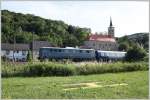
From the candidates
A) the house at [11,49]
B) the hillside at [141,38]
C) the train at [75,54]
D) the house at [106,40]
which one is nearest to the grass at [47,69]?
the house at [11,49]

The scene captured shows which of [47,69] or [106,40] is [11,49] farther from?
[106,40]

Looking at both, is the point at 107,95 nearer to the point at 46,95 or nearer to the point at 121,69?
the point at 46,95

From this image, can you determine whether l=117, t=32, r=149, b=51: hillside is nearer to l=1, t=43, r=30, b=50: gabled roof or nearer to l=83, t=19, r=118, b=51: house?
l=83, t=19, r=118, b=51: house

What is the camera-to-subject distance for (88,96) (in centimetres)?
372

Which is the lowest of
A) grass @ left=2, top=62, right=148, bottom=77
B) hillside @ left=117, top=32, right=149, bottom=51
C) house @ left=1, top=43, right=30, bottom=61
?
grass @ left=2, top=62, right=148, bottom=77

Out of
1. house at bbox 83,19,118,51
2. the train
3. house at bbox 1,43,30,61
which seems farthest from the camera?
the train

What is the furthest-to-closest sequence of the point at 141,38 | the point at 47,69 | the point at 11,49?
the point at 11,49 < the point at 47,69 < the point at 141,38

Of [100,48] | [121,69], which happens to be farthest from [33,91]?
[100,48]

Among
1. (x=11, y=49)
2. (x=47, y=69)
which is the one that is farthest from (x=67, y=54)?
(x=47, y=69)

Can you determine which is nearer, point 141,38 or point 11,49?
point 141,38

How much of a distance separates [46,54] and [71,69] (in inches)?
401

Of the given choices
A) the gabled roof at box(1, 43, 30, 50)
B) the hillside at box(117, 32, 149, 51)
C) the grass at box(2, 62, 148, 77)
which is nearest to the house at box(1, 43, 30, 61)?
the gabled roof at box(1, 43, 30, 50)

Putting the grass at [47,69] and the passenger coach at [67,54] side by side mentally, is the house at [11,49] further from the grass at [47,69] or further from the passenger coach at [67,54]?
the passenger coach at [67,54]

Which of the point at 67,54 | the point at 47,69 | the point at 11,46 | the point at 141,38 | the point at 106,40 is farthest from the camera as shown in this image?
the point at 67,54
